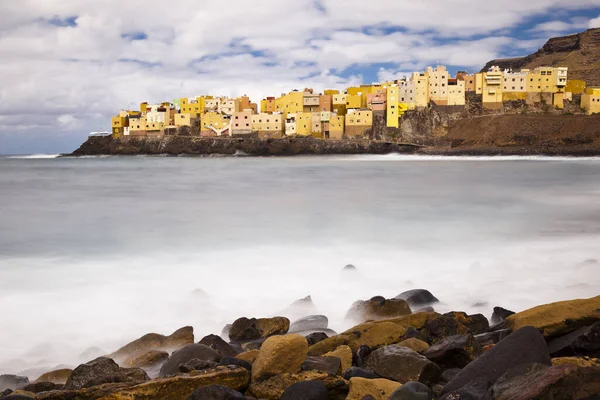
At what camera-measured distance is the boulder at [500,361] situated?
3.08 metres

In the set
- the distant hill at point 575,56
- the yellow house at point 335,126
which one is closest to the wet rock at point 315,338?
the yellow house at point 335,126

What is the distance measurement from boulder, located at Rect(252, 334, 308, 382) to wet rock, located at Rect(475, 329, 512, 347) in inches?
59.7

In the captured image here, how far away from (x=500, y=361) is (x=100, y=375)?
2689mm

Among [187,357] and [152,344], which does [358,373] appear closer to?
[187,357]

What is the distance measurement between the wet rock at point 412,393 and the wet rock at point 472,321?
1672 mm

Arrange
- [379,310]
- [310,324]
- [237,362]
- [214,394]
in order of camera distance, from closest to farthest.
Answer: [214,394] → [237,362] → [310,324] → [379,310]

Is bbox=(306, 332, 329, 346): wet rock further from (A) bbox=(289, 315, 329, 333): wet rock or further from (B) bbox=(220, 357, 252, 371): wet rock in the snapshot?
(B) bbox=(220, 357, 252, 371): wet rock

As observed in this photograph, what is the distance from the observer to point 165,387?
3285 mm

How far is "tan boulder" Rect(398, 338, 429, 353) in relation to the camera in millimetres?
4020

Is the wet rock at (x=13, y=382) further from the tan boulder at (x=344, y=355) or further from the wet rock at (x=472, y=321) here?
the wet rock at (x=472, y=321)

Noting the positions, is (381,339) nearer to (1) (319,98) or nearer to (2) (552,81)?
(1) (319,98)

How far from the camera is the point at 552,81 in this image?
72.2m

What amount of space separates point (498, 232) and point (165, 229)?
713cm

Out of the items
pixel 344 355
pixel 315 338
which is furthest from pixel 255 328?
A: pixel 344 355
